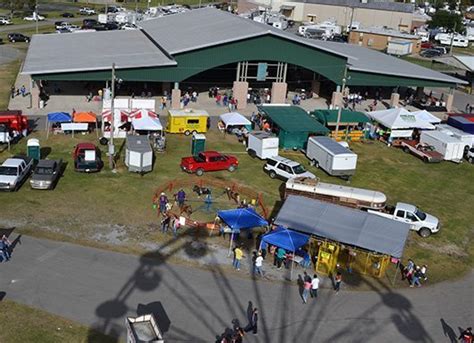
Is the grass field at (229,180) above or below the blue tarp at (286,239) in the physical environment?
below

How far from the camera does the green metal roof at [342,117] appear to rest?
5075 centimetres

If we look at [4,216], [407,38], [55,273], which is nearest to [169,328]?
[55,273]

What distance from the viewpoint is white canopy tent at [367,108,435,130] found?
168ft

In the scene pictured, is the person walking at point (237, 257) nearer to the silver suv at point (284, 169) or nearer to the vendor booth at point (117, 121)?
the silver suv at point (284, 169)

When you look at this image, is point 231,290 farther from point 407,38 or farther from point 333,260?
point 407,38

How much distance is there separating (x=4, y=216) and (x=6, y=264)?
558cm

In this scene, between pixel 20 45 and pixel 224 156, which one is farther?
pixel 20 45

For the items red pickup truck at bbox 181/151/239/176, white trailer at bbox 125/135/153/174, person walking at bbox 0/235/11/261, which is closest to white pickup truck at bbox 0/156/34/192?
white trailer at bbox 125/135/153/174

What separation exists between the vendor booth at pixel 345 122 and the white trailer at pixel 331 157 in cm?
651

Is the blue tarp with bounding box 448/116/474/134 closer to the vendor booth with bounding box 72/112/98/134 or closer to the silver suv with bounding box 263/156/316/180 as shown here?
the silver suv with bounding box 263/156/316/180

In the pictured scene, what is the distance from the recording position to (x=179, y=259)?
2886 cm

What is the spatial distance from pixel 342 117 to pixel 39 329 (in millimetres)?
34777

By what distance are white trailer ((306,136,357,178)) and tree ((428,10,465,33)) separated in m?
99.7

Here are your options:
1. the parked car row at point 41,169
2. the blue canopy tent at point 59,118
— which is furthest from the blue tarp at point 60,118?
the parked car row at point 41,169
